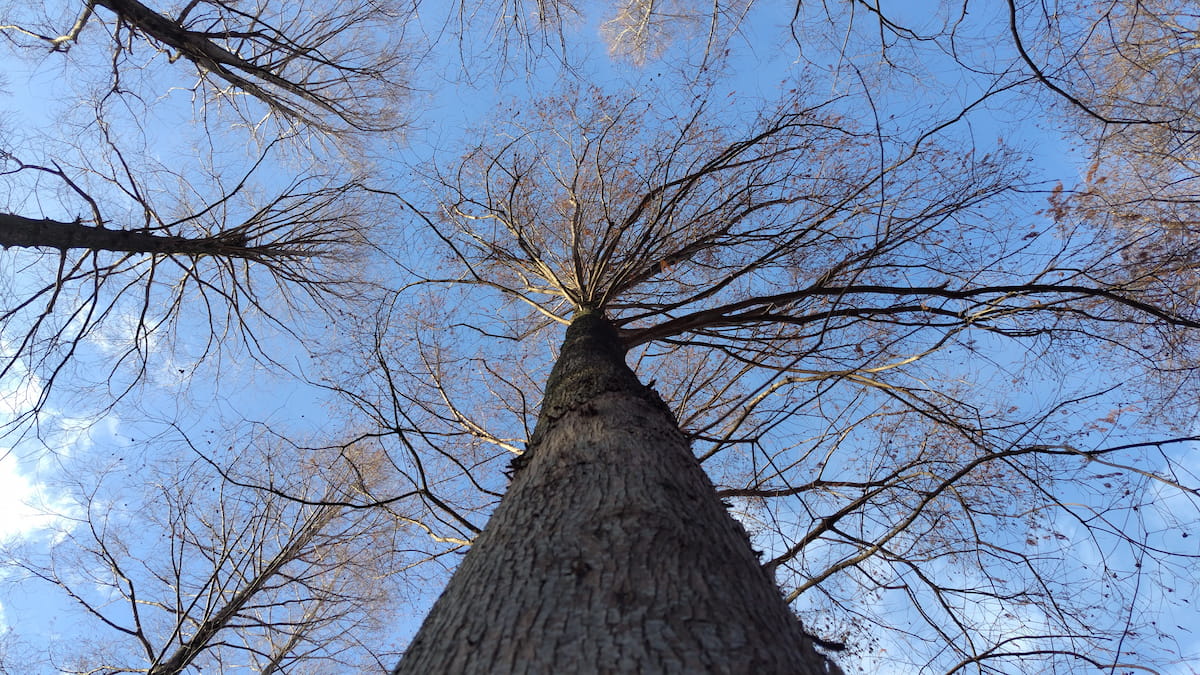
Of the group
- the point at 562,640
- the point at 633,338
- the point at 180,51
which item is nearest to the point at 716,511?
the point at 562,640

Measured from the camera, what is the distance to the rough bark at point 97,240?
11.9 ft

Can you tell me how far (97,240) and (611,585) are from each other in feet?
15.6

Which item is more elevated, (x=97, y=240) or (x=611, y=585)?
(x=97, y=240)

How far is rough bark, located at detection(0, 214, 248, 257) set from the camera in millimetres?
3615

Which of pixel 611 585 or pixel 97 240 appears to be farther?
pixel 97 240

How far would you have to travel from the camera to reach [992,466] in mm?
3561

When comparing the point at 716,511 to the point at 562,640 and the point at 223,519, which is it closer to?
the point at 562,640

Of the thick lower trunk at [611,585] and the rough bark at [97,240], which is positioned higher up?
the rough bark at [97,240]

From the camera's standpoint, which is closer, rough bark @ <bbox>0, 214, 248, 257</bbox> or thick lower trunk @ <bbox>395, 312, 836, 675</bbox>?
thick lower trunk @ <bbox>395, 312, 836, 675</bbox>

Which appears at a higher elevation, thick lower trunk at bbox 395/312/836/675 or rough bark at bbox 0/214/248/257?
rough bark at bbox 0/214/248/257

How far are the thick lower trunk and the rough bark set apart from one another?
13.1 ft

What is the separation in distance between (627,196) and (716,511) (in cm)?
428

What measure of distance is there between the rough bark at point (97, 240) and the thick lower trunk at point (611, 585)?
4.00 metres

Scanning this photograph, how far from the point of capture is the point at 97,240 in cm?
398
